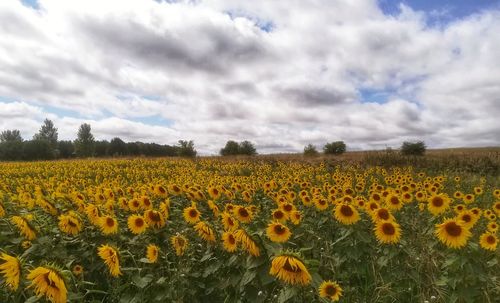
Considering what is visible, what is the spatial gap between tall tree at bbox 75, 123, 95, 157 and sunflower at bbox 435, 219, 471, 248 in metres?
72.2

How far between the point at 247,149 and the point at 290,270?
111ft

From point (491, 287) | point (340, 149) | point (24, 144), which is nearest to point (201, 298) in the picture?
point (491, 287)

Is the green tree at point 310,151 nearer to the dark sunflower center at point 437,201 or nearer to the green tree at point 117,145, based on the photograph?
the dark sunflower center at point 437,201

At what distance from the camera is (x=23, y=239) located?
446cm

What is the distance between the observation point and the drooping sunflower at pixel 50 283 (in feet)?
8.79

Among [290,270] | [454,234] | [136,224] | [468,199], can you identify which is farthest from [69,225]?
[468,199]

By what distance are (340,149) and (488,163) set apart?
492 inches

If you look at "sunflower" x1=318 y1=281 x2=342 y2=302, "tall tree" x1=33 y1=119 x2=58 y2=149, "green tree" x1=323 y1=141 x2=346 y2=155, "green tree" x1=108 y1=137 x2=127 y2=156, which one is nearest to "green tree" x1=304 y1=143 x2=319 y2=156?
"green tree" x1=323 y1=141 x2=346 y2=155

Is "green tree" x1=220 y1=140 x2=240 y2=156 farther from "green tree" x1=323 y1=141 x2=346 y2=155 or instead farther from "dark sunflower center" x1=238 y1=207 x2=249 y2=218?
"dark sunflower center" x1=238 y1=207 x2=249 y2=218

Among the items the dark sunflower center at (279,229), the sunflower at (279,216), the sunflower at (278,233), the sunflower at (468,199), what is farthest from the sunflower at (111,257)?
the sunflower at (468,199)

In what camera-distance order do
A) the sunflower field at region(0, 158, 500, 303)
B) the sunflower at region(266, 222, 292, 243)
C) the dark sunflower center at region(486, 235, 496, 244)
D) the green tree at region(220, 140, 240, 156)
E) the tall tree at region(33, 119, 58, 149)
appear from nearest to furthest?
the sunflower field at region(0, 158, 500, 303) → the sunflower at region(266, 222, 292, 243) → the dark sunflower center at region(486, 235, 496, 244) → the green tree at region(220, 140, 240, 156) → the tall tree at region(33, 119, 58, 149)

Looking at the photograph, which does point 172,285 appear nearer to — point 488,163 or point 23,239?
point 23,239

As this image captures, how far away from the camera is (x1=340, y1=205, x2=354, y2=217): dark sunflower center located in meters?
5.18

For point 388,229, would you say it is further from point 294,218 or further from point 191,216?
point 191,216
